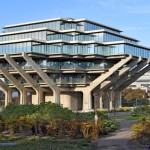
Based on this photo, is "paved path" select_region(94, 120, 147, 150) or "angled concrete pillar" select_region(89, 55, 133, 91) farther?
"angled concrete pillar" select_region(89, 55, 133, 91)

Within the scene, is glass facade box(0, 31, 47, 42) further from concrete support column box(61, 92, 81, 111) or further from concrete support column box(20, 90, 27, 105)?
concrete support column box(61, 92, 81, 111)

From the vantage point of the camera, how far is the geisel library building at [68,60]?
7200 cm

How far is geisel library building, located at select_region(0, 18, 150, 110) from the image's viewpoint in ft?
236

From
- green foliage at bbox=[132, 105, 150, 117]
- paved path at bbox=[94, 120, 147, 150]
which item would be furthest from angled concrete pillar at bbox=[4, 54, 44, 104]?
paved path at bbox=[94, 120, 147, 150]

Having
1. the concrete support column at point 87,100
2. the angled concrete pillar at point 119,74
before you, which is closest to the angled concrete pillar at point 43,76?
the concrete support column at point 87,100

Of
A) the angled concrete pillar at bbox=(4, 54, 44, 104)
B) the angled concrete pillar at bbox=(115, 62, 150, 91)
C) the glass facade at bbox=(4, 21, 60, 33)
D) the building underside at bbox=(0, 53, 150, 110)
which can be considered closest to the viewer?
the angled concrete pillar at bbox=(4, 54, 44, 104)

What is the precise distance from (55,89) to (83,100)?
24.8 feet

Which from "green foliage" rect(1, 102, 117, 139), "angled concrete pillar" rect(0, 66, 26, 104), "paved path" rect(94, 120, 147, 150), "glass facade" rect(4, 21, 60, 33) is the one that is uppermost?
→ "glass facade" rect(4, 21, 60, 33)

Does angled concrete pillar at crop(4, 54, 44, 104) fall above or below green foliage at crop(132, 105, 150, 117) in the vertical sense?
above

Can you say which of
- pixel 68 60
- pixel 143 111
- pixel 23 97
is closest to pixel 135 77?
pixel 68 60

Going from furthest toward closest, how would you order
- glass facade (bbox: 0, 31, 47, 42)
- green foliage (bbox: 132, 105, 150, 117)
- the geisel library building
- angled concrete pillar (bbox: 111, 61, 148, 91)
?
angled concrete pillar (bbox: 111, 61, 148, 91)
glass facade (bbox: 0, 31, 47, 42)
the geisel library building
green foliage (bbox: 132, 105, 150, 117)

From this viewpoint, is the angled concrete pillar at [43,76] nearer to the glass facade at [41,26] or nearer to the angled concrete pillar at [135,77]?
the glass facade at [41,26]

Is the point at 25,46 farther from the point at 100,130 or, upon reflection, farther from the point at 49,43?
the point at 100,130

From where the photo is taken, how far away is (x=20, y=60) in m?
76.6
